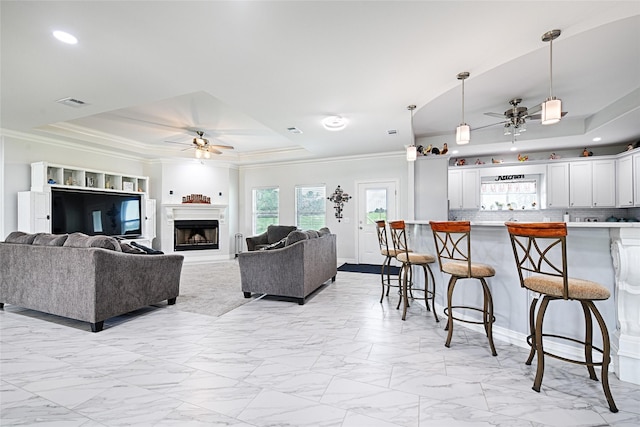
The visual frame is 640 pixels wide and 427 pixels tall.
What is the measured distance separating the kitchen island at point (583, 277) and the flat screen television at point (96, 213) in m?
6.91

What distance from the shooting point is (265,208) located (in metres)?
8.51

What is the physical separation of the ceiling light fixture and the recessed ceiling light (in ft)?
9.85

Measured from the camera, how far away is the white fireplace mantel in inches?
291

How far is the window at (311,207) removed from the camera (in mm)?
7785

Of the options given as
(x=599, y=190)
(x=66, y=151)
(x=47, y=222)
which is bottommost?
(x=47, y=222)

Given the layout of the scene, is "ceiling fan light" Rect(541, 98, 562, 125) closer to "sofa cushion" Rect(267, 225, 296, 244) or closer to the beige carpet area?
the beige carpet area

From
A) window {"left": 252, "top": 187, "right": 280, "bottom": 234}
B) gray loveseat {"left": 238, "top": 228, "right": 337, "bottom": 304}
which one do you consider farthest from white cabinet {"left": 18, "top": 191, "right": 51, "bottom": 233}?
window {"left": 252, "top": 187, "right": 280, "bottom": 234}

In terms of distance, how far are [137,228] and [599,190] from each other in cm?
990

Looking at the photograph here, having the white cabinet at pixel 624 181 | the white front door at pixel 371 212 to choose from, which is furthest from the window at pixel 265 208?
the white cabinet at pixel 624 181

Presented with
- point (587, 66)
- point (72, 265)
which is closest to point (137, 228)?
point (72, 265)

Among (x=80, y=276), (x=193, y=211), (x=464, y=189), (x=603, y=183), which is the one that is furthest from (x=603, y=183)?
(x=193, y=211)

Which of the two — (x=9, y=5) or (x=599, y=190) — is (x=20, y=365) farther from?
(x=599, y=190)

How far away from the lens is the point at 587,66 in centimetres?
315

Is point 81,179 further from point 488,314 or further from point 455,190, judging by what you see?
point 455,190
